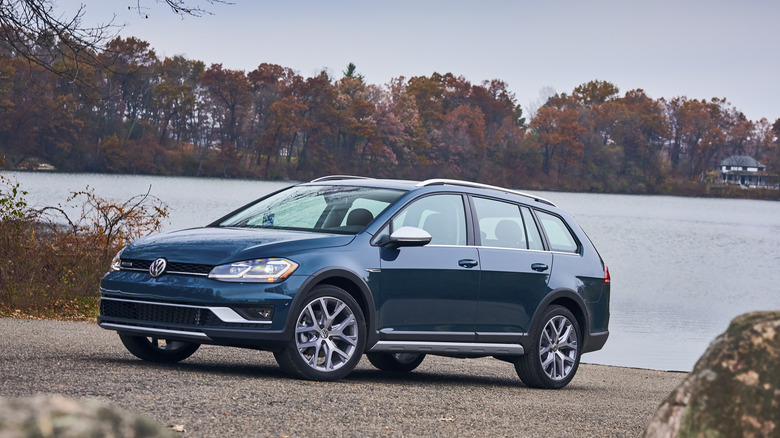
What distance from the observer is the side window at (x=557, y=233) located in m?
10.7

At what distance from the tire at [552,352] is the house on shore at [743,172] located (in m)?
142

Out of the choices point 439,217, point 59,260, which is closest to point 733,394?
point 439,217

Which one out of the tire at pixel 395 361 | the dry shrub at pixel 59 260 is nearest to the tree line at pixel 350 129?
the dry shrub at pixel 59 260

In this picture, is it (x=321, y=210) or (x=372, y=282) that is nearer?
(x=372, y=282)

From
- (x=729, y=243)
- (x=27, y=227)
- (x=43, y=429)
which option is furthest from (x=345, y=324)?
(x=729, y=243)

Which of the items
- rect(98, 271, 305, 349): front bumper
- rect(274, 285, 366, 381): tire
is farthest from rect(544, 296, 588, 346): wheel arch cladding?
rect(98, 271, 305, 349): front bumper

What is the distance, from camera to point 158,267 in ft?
27.5

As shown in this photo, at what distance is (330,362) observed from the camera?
27.6 ft

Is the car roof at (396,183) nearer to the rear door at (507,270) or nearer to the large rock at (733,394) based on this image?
the rear door at (507,270)

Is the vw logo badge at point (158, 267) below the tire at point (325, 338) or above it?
above

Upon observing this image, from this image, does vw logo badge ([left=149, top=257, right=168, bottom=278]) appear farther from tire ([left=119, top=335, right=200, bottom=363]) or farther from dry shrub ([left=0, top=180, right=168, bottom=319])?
dry shrub ([left=0, top=180, right=168, bottom=319])

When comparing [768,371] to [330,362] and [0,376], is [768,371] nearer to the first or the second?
[330,362]

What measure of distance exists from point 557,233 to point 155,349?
157 inches

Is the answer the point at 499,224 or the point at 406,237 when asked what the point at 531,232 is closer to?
the point at 499,224
